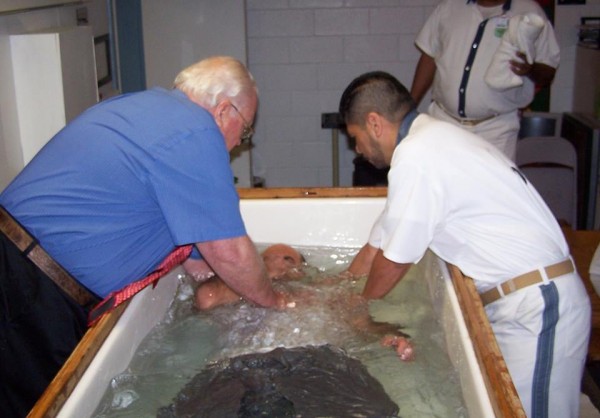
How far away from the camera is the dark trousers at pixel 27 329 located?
171 centimetres

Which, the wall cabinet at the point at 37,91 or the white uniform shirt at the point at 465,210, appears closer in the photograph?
the white uniform shirt at the point at 465,210

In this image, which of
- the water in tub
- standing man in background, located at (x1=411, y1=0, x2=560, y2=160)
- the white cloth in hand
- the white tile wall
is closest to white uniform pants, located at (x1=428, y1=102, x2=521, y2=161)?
standing man in background, located at (x1=411, y1=0, x2=560, y2=160)

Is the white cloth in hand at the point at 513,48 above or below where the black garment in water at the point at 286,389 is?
above

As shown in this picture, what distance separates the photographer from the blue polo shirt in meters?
1.73

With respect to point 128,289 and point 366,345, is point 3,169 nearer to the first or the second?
point 128,289

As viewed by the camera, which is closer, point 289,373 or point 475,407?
point 475,407

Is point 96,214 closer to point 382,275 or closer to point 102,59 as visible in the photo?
point 382,275

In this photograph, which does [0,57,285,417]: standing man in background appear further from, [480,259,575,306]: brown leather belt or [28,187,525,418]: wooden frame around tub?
[480,259,575,306]: brown leather belt

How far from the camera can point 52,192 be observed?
69.2 inches

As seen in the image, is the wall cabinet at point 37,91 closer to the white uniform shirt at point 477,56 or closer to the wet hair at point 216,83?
Answer: the wet hair at point 216,83

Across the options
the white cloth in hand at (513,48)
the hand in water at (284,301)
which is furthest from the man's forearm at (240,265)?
the white cloth in hand at (513,48)

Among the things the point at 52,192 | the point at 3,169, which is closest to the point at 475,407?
the point at 52,192

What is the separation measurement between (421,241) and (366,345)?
33 cm

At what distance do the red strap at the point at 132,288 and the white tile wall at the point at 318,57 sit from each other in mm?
2858
